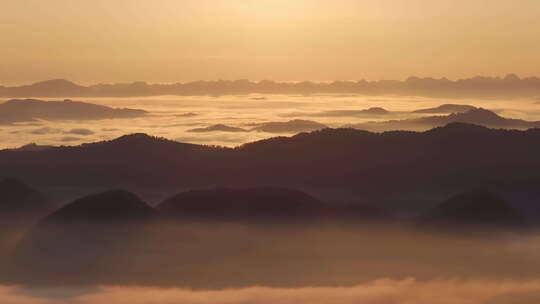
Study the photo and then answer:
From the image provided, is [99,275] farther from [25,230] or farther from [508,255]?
[508,255]

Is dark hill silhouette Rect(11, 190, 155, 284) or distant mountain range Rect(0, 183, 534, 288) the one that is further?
distant mountain range Rect(0, 183, 534, 288)

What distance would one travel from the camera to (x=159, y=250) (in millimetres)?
187750

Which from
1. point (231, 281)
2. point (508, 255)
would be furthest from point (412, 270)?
point (231, 281)

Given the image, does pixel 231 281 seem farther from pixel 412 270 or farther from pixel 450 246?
pixel 450 246

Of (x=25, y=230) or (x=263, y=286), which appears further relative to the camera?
(x=25, y=230)

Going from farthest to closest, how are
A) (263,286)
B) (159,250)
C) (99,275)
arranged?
(159,250), (99,275), (263,286)

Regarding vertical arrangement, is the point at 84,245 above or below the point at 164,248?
below

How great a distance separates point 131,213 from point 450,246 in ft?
265

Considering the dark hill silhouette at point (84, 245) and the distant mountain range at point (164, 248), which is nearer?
the dark hill silhouette at point (84, 245)

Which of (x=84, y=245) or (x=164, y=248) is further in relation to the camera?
(x=84, y=245)

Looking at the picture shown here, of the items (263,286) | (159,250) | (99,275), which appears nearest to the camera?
(263,286)

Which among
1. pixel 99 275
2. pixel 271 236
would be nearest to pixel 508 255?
pixel 271 236

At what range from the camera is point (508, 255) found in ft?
620

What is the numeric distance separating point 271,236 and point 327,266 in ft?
66.5
